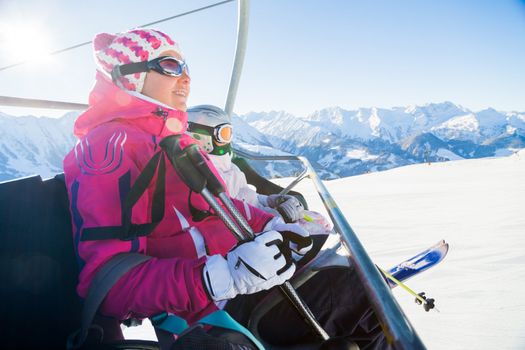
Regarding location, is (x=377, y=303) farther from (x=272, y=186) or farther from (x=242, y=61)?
(x=242, y=61)

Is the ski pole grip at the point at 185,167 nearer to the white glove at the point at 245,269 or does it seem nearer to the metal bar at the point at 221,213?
the metal bar at the point at 221,213

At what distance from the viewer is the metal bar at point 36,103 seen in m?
2.09

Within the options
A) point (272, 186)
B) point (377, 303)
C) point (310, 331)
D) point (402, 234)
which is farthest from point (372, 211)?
point (377, 303)

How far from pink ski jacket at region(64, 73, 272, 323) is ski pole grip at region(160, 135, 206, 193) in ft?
0.80

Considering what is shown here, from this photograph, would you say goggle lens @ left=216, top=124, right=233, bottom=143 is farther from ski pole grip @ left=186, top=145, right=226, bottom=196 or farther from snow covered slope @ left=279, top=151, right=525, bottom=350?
snow covered slope @ left=279, top=151, right=525, bottom=350

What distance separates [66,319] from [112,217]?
0.45 meters

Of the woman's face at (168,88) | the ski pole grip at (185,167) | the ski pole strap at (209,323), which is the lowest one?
the ski pole strap at (209,323)

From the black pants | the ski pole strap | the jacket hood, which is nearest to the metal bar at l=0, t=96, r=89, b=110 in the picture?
the jacket hood

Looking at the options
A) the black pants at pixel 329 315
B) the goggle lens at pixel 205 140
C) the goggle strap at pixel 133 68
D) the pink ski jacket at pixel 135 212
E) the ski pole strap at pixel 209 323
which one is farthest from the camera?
the goggle lens at pixel 205 140

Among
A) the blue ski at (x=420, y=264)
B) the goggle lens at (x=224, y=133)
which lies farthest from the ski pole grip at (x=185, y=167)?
the goggle lens at (x=224, y=133)

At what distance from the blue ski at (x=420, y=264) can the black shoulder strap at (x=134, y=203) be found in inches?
59.3

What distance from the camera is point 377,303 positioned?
89cm

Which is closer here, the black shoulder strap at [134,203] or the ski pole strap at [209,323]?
the ski pole strap at [209,323]

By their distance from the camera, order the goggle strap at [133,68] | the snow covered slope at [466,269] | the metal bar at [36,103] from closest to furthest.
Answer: the goggle strap at [133,68], the snow covered slope at [466,269], the metal bar at [36,103]
